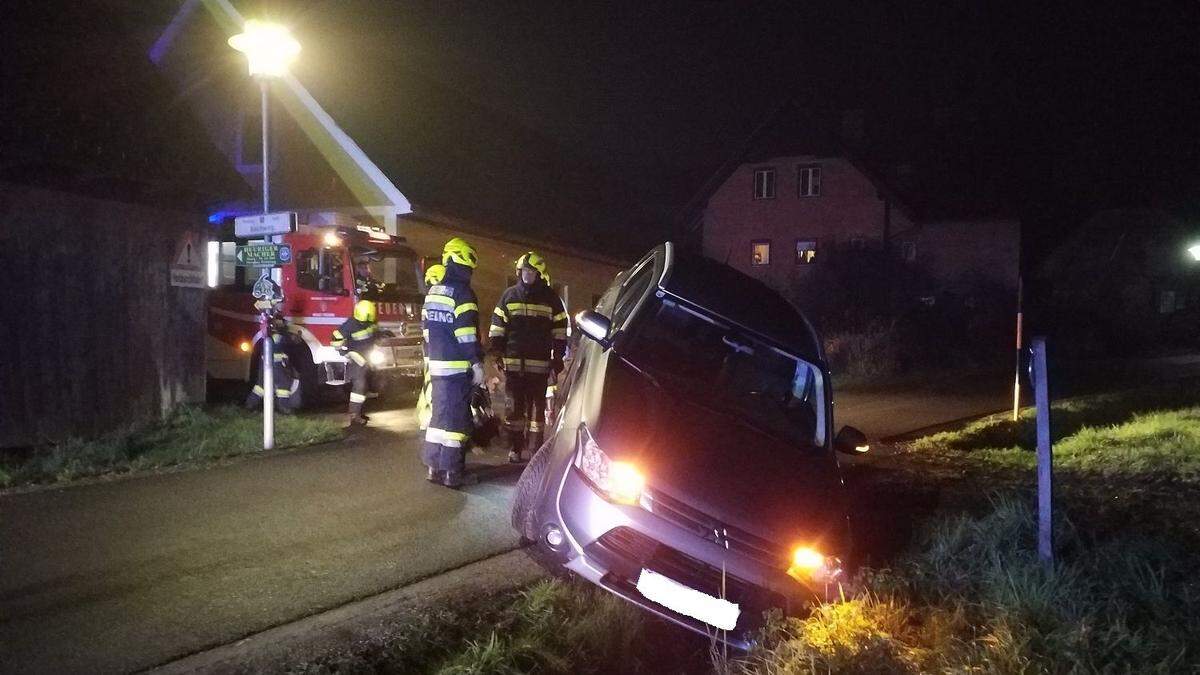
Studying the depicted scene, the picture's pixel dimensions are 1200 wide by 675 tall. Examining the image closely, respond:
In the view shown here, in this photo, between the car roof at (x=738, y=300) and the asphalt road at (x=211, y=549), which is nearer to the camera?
the asphalt road at (x=211, y=549)

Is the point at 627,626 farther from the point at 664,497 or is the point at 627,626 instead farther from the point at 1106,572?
the point at 1106,572

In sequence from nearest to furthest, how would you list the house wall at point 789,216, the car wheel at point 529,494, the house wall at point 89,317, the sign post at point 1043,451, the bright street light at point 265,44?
the sign post at point 1043,451 < the car wheel at point 529,494 < the bright street light at point 265,44 < the house wall at point 89,317 < the house wall at point 789,216

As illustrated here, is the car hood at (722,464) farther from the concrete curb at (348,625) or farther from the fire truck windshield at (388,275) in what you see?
the fire truck windshield at (388,275)

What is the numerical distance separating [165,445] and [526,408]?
3.41 metres

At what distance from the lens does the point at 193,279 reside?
33.6 feet

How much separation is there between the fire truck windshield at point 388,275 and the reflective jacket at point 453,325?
6.15m

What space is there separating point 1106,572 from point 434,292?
15.6ft

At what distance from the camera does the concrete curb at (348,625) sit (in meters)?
3.97

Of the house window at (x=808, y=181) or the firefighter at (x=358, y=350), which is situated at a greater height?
the house window at (x=808, y=181)

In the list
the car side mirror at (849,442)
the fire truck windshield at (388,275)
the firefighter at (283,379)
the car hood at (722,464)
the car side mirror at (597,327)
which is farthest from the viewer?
the fire truck windshield at (388,275)

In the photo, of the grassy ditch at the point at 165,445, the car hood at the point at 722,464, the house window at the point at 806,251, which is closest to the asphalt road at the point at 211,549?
the grassy ditch at the point at 165,445

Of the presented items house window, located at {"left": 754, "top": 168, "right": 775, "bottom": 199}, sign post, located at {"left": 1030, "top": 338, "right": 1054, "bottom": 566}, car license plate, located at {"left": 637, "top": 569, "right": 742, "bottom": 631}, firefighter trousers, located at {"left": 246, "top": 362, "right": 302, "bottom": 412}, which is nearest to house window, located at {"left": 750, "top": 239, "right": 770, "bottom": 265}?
house window, located at {"left": 754, "top": 168, "right": 775, "bottom": 199}

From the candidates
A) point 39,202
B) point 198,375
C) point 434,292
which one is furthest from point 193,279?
point 434,292

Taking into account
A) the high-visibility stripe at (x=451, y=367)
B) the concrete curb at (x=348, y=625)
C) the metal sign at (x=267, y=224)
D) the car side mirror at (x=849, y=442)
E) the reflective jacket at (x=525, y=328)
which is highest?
the metal sign at (x=267, y=224)
